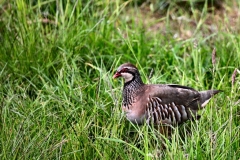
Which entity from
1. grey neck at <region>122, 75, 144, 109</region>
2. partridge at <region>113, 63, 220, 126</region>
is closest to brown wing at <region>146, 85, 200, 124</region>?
partridge at <region>113, 63, 220, 126</region>

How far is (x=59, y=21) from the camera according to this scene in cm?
648

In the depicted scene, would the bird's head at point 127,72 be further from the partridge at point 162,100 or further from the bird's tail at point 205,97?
the bird's tail at point 205,97

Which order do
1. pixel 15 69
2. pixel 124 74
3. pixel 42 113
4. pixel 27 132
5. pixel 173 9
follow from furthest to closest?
pixel 173 9
pixel 15 69
pixel 124 74
pixel 42 113
pixel 27 132

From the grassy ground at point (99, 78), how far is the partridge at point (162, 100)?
0.34 ft

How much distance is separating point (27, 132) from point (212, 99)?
1.62m

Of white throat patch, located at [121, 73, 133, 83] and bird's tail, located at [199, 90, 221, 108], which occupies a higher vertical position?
white throat patch, located at [121, 73, 133, 83]

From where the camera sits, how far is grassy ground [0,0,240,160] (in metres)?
4.39

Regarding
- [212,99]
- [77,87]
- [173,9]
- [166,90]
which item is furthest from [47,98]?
[173,9]

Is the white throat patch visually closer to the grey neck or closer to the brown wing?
the grey neck

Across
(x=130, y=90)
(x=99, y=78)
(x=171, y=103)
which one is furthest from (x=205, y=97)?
(x=99, y=78)

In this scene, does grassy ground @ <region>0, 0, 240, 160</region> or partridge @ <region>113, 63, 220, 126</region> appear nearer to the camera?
grassy ground @ <region>0, 0, 240, 160</region>

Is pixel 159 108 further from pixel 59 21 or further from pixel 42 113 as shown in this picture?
pixel 59 21

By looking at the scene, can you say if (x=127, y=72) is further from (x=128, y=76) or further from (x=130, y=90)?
(x=130, y=90)

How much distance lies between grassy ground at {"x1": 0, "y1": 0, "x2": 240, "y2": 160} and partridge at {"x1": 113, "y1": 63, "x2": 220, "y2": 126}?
103 millimetres
